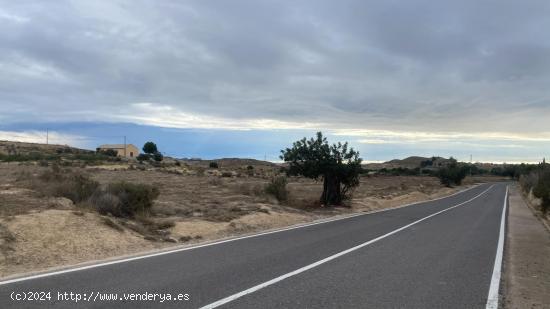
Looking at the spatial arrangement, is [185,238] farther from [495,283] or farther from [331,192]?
[331,192]

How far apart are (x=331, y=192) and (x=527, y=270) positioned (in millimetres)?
19592

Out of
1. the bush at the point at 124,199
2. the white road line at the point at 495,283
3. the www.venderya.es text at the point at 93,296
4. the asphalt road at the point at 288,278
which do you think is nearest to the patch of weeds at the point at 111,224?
the bush at the point at 124,199

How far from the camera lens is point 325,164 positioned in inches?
1169

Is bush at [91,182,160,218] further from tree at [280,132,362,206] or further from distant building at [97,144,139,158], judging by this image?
distant building at [97,144,139,158]

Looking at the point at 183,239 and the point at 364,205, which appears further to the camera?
the point at 364,205

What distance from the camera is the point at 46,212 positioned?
13562 millimetres

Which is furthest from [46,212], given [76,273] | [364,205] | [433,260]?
[364,205]

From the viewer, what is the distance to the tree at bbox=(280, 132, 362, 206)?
29688 mm

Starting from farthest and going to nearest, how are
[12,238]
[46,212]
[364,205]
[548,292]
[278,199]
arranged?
[364,205] → [278,199] → [46,212] → [12,238] → [548,292]

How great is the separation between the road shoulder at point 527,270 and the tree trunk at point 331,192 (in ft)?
41.0

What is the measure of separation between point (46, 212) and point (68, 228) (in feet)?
5.18

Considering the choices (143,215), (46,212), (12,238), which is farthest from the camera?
(143,215)

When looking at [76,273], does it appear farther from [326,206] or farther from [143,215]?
[326,206]

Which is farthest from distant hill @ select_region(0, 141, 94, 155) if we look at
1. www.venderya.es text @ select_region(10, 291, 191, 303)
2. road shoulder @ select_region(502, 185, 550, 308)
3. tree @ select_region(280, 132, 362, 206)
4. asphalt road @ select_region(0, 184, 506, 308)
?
www.venderya.es text @ select_region(10, 291, 191, 303)
